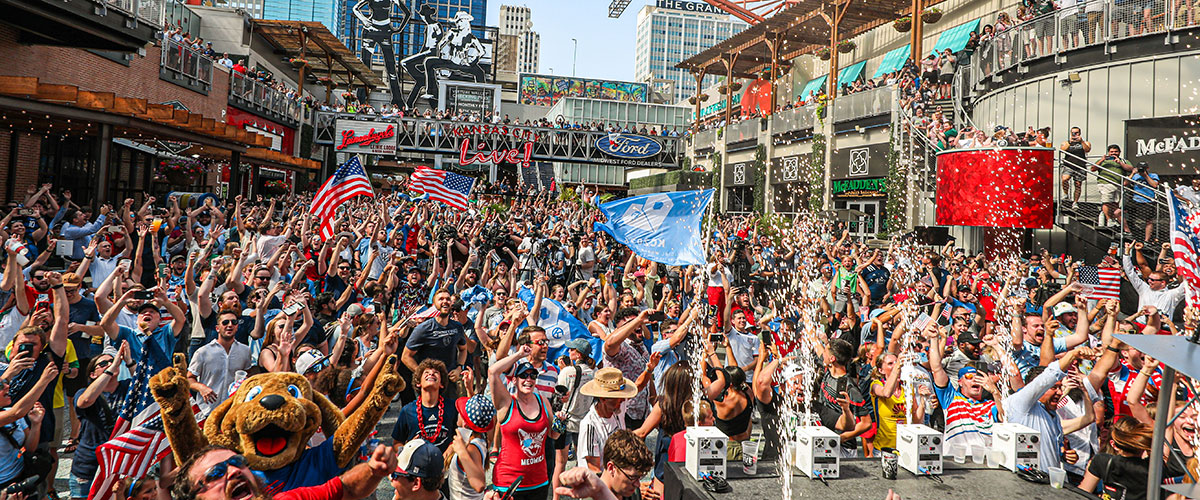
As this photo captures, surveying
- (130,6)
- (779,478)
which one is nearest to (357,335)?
(779,478)

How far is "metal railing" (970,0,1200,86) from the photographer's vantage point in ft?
51.6

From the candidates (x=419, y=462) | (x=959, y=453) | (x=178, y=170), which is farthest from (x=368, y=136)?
(x=419, y=462)

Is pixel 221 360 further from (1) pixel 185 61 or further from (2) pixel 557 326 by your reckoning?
(1) pixel 185 61

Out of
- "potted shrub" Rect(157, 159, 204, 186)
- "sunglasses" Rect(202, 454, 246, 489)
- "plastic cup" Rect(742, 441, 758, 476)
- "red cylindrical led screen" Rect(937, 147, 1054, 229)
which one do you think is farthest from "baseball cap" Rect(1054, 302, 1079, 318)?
"potted shrub" Rect(157, 159, 204, 186)

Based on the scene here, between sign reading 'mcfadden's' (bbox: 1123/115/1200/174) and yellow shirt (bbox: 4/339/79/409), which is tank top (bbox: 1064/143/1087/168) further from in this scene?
yellow shirt (bbox: 4/339/79/409)

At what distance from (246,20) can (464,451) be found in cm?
4060

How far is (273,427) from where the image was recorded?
3836 mm

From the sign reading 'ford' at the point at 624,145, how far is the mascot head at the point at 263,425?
3885 cm

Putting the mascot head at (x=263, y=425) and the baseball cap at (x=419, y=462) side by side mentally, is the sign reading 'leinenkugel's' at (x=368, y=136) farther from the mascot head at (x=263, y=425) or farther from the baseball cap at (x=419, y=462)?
the baseball cap at (x=419, y=462)

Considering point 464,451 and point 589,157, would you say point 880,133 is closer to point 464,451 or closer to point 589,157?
point 589,157

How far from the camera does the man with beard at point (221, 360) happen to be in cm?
621

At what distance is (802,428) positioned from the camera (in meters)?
5.09

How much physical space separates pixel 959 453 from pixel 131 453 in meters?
5.20

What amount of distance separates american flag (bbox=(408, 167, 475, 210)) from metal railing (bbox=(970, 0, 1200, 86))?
14272 millimetres
